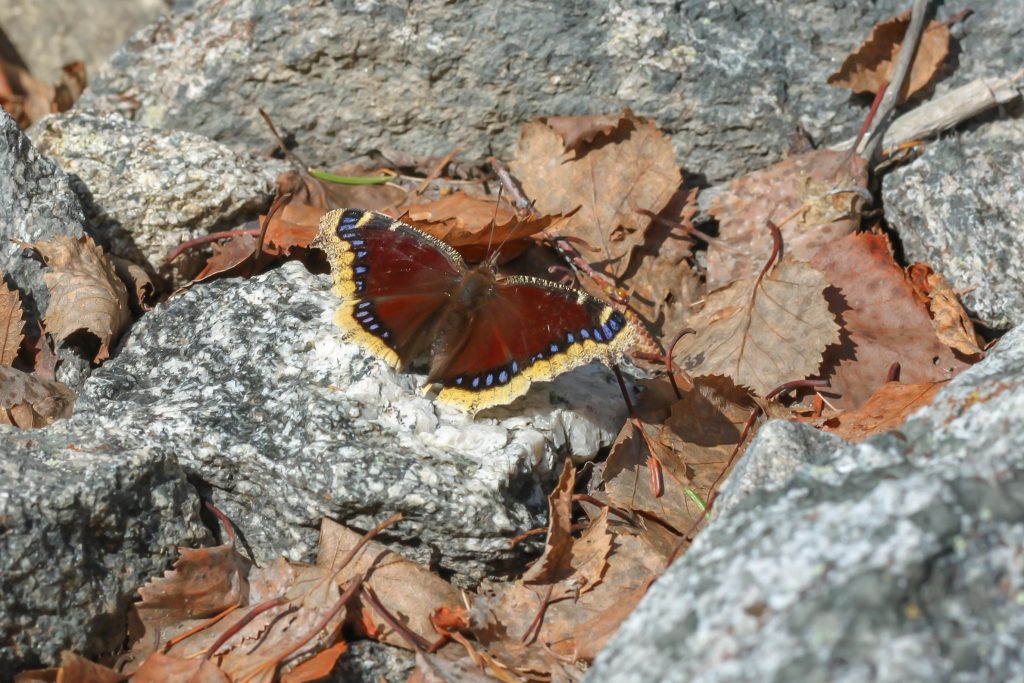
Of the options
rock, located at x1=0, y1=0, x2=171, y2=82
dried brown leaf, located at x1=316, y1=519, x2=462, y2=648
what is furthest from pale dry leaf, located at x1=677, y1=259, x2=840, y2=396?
rock, located at x1=0, y1=0, x2=171, y2=82

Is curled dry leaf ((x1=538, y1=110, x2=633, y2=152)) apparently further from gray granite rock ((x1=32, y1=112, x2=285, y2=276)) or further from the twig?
gray granite rock ((x1=32, y1=112, x2=285, y2=276))

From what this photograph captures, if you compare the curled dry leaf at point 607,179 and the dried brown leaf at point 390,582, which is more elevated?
the curled dry leaf at point 607,179

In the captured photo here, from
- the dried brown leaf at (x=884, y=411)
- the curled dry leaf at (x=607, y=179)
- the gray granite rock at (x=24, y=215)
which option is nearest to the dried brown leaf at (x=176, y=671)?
the gray granite rock at (x=24, y=215)

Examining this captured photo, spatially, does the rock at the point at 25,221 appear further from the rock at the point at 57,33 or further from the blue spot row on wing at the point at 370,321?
the rock at the point at 57,33


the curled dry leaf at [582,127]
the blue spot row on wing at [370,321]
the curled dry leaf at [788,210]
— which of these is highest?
the curled dry leaf at [582,127]

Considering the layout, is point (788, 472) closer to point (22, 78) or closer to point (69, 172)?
point (69, 172)

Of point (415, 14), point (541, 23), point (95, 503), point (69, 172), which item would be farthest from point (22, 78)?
point (95, 503)

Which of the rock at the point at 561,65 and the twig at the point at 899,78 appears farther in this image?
the rock at the point at 561,65
